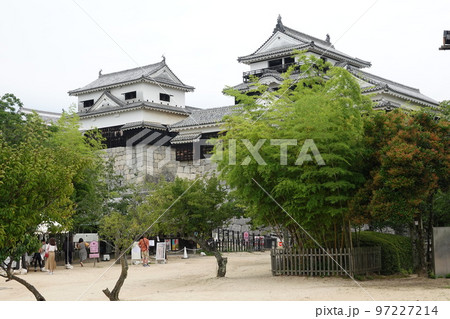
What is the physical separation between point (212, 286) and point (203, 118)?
2251cm

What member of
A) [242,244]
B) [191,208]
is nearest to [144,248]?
[191,208]

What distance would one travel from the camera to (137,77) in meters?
39.7

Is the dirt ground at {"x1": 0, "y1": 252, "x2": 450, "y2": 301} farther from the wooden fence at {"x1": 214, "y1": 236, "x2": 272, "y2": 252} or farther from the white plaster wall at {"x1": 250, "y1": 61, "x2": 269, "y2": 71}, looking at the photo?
the white plaster wall at {"x1": 250, "y1": 61, "x2": 269, "y2": 71}

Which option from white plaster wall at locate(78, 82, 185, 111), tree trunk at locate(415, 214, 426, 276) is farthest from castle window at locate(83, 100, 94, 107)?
tree trunk at locate(415, 214, 426, 276)

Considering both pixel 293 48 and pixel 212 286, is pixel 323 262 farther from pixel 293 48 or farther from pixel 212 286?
pixel 293 48

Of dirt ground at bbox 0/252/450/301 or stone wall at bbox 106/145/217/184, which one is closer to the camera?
dirt ground at bbox 0/252/450/301

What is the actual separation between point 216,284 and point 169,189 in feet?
17.5

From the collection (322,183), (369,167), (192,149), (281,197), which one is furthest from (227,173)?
(192,149)

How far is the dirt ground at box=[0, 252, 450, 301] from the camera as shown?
1193 centimetres

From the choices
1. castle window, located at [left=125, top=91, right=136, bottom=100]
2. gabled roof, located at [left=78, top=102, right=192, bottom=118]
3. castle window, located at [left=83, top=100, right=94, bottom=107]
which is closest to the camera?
gabled roof, located at [left=78, top=102, right=192, bottom=118]

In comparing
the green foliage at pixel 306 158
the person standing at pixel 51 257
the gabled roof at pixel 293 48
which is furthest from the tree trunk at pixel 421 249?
the gabled roof at pixel 293 48

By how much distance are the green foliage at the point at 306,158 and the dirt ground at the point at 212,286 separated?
1938mm

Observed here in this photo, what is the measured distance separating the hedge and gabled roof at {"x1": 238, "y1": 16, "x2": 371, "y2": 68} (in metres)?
19.8

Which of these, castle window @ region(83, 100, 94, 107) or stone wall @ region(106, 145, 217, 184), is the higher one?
castle window @ region(83, 100, 94, 107)
